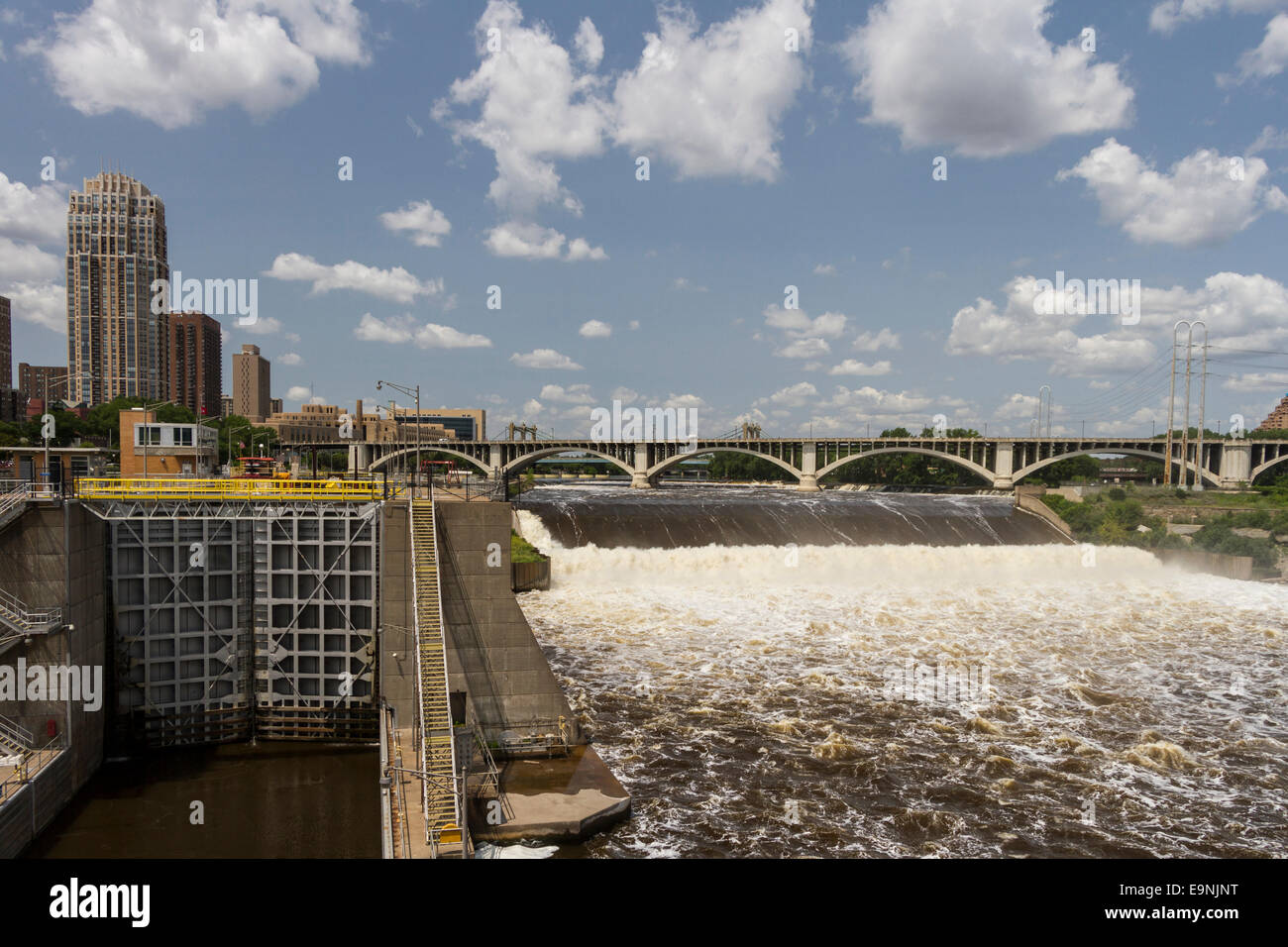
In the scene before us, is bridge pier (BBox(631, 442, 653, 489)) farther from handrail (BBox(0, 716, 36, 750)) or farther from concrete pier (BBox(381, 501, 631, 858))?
handrail (BBox(0, 716, 36, 750))

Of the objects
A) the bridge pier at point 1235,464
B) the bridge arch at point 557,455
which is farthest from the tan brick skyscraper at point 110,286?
the bridge pier at point 1235,464

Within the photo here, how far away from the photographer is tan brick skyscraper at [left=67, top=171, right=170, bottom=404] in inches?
5669

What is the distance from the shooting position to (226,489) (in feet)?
76.1

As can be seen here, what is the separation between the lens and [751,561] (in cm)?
4666

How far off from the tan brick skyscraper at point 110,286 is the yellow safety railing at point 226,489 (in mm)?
146387

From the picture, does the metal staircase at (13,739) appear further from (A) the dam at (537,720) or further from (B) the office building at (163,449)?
(B) the office building at (163,449)

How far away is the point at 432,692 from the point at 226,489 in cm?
1063

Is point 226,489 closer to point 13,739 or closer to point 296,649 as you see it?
point 296,649

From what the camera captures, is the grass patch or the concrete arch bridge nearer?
the grass patch

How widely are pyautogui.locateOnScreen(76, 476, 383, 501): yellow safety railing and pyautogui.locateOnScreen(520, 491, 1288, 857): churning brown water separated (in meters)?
9.76

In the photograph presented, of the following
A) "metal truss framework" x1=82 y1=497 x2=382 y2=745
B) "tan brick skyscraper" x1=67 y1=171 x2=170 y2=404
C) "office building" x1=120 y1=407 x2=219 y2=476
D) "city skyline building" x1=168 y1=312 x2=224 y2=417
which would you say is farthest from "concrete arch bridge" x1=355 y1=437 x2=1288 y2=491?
"city skyline building" x1=168 y1=312 x2=224 y2=417

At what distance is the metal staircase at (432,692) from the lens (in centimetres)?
1469
